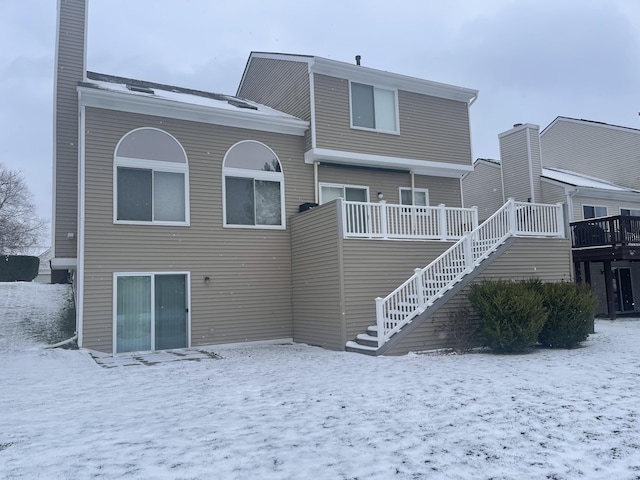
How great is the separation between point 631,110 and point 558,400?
93.3 meters

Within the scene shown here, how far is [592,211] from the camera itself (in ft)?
71.3

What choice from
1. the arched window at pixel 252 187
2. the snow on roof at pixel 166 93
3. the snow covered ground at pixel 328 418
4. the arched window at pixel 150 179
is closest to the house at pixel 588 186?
the snow covered ground at pixel 328 418

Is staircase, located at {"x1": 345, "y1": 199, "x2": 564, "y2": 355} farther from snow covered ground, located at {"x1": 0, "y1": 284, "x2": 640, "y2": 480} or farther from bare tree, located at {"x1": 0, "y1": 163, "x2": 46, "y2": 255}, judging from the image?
bare tree, located at {"x1": 0, "y1": 163, "x2": 46, "y2": 255}

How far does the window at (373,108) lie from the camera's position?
14.2 metres

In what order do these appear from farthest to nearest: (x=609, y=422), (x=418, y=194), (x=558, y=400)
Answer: (x=418, y=194), (x=558, y=400), (x=609, y=422)

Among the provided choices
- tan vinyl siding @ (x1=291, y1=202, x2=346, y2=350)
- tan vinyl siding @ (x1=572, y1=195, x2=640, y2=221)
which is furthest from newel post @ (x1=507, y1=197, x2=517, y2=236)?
tan vinyl siding @ (x1=572, y1=195, x2=640, y2=221)

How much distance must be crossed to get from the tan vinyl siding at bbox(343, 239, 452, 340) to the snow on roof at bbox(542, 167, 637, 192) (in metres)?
12.0

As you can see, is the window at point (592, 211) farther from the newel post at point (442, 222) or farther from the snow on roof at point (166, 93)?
the snow on roof at point (166, 93)

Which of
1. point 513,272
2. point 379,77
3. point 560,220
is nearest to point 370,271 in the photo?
point 513,272

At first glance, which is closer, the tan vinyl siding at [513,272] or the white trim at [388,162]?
the tan vinyl siding at [513,272]

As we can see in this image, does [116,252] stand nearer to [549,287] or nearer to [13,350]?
[13,350]

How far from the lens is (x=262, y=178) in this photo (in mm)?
13297

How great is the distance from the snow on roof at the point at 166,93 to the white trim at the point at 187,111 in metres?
0.14

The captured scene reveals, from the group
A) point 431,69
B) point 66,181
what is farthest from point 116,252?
point 431,69
